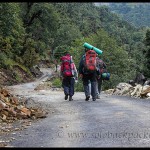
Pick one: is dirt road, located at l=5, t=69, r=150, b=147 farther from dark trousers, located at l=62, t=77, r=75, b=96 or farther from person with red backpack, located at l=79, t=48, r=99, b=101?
dark trousers, located at l=62, t=77, r=75, b=96

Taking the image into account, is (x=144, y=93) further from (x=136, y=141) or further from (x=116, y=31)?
(x=116, y=31)

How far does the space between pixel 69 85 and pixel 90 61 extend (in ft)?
5.10

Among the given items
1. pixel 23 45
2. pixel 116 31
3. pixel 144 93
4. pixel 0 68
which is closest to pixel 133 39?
pixel 116 31

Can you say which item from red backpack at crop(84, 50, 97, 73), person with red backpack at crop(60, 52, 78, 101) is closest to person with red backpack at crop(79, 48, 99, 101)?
red backpack at crop(84, 50, 97, 73)

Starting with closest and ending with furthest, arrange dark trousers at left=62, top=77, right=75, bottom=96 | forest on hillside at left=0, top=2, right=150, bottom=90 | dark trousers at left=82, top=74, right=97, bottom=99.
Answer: dark trousers at left=82, top=74, right=97, bottom=99 < dark trousers at left=62, top=77, right=75, bottom=96 < forest on hillside at left=0, top=2, right=150, bottom=90

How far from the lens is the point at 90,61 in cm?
1353

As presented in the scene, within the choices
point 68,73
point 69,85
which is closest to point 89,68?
point 68,73

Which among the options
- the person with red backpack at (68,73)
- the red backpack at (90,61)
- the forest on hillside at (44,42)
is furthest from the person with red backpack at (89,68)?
the forest on hillside at (44,42)

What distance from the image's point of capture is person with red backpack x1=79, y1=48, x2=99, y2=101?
1352cm

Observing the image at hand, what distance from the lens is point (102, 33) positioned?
47.1 metres

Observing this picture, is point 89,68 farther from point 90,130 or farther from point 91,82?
point 90,130

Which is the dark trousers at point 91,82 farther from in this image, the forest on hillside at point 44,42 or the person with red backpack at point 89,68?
the forest on hillside at point 44,42

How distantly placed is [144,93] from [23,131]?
8.59m

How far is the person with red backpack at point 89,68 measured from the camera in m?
13.5
